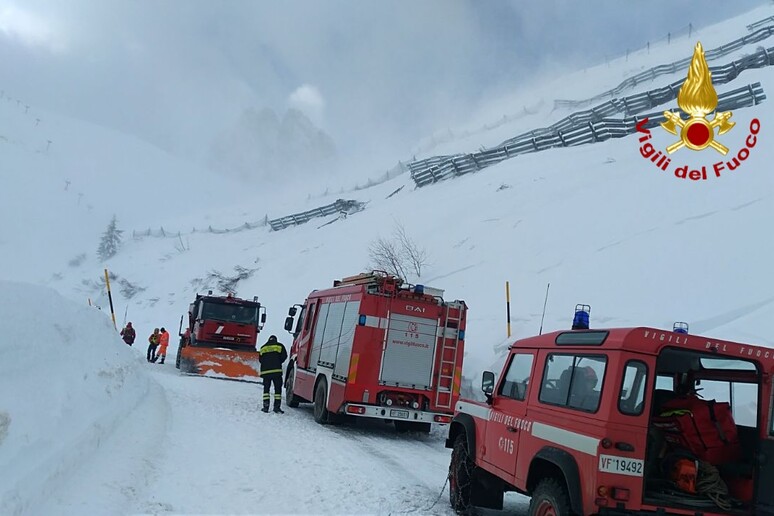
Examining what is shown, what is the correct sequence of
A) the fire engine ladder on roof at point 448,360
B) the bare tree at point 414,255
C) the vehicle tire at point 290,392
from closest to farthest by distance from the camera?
the fire engine ladder on roof at point 448,360, the vehicle tire at point 290,392, the bare tree at point 414,255

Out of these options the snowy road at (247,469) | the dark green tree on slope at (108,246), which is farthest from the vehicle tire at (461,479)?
the dark green tree on slope at (108,246)

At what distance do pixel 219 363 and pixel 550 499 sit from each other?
630 inches

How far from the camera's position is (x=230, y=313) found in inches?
846

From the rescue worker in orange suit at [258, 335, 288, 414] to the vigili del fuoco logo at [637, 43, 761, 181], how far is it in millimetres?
13361

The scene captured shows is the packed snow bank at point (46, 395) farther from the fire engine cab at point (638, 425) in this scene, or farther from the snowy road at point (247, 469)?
the fire engine cab at point (638, 425)

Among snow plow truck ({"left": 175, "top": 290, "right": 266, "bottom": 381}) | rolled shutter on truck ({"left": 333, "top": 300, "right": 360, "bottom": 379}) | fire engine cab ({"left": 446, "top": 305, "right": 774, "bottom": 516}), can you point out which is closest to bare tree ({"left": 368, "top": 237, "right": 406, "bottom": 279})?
snow plow truck ({"left": 175, "top": 290, "right": 266, "bottom": 381})

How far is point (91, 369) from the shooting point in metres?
7.32

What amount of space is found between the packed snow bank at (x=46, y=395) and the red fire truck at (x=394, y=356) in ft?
14.1

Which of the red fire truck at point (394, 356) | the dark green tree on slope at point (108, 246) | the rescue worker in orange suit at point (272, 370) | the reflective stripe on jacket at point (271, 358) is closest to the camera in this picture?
the red fire truck at point (394, 356)

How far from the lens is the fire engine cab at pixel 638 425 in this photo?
4.42 m

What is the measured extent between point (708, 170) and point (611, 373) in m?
19.1

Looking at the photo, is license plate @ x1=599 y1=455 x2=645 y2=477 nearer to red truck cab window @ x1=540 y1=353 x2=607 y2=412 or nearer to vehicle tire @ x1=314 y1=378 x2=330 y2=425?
red truck cab window @ x1=540 y1=353 x2=607 y2=412

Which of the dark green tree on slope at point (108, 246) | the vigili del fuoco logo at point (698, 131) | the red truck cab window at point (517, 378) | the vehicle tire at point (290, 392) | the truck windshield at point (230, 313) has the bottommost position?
the vehicle tire at point (290, 392)

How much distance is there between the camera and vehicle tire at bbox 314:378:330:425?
39.7 ft
